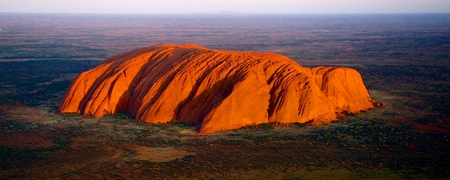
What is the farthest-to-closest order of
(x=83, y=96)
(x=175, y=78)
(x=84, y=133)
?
(x=83, y=96) < (x=175, y=78) < (x=84, y=133)

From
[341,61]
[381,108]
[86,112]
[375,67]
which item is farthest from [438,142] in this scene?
[341,61]

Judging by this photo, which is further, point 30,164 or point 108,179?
point 30,164

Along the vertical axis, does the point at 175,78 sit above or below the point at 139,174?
above

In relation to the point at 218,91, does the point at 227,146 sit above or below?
below

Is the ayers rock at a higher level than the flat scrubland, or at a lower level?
higher

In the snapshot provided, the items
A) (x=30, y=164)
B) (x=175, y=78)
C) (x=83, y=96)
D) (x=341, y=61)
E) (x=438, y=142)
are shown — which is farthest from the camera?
(x=341, y=61)

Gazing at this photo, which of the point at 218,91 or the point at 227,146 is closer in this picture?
the point at 227,146

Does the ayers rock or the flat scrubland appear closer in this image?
the flat scrubland

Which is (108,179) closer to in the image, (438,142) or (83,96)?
(83,96)
